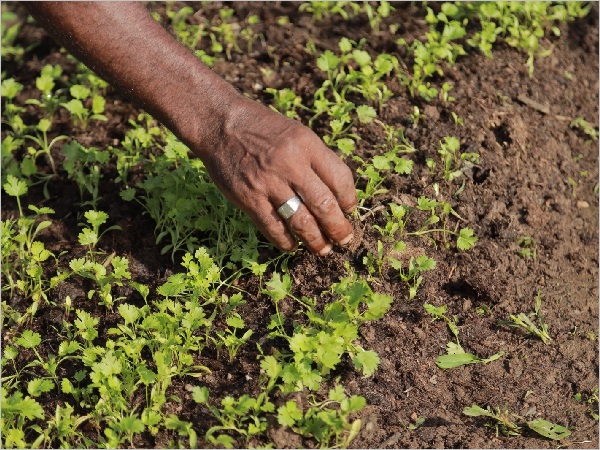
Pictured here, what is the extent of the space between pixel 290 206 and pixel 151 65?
79 cm

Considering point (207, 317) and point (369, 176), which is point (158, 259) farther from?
point (369, 176)

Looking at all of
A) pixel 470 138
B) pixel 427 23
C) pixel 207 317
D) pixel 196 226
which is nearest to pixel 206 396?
pixel 207 317

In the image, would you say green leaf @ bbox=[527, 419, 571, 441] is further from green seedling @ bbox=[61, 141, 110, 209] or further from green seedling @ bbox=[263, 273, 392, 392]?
green seedling @ bbox=[61, 141, 110, 209]

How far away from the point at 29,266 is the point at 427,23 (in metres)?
2.76

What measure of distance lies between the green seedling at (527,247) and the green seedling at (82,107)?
2175 millimetres

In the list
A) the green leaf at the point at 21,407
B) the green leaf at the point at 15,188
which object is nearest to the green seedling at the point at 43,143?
the green leaf at the point at 15,188

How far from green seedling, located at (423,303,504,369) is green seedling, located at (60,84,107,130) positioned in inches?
79.8

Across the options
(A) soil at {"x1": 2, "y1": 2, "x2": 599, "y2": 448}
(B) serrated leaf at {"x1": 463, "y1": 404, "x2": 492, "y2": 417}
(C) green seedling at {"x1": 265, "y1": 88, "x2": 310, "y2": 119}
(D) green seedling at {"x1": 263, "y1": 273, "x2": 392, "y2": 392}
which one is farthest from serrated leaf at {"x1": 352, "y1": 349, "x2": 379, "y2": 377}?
(C) green seedling at {"x1": 265, "y1": 88, "x2": 310, "y2": 119}

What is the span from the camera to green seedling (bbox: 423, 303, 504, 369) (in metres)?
3.59

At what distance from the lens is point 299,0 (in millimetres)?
5488

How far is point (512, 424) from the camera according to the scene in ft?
11.1

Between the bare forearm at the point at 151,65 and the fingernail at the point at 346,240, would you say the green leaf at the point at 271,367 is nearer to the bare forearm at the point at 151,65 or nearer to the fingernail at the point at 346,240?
the fingernail at the point at 346,240

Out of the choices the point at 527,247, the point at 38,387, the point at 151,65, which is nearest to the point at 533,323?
the point at 527,247

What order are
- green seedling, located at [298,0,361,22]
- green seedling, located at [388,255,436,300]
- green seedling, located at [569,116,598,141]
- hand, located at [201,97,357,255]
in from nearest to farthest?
hand, located at [201,97,357,255]
green seedling, located at [388,255,436,300]
green seedling, located at [569,116,598,141]
green seedling, located at [298,0,361,22]
